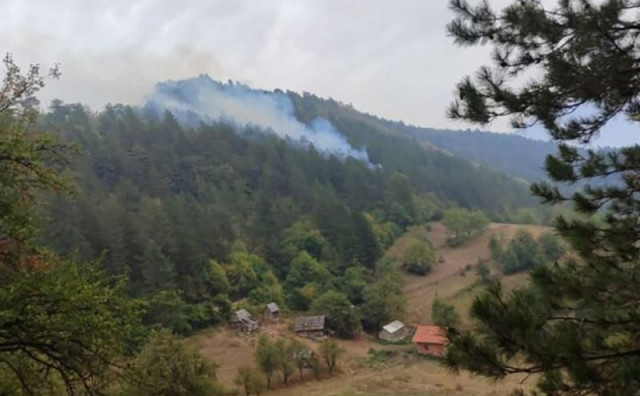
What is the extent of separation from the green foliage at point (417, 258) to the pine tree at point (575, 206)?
42.1 m

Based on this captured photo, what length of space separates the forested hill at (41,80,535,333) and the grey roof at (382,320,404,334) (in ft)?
3.72

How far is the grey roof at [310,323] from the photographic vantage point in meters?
33.5

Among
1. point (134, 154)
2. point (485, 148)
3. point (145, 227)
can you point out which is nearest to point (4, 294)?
point (145, 227)

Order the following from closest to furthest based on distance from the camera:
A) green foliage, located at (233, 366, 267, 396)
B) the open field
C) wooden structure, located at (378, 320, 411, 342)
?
green foliage, located at (233, 366, 267, 396), the open field, wooden structure, located at (378, 320, 411, 342)

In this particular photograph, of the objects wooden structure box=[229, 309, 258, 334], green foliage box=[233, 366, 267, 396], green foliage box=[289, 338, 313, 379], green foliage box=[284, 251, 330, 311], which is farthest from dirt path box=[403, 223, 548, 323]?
green foliage box=[233, 366, 267, 396]

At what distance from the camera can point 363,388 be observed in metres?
24.3

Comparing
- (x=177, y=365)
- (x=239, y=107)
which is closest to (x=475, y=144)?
(x=239, y=107)

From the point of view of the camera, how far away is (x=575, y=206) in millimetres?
6020

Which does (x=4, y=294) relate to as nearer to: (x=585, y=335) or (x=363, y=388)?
(x=585, y=335)

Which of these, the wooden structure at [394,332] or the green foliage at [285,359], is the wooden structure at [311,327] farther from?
the green foliage at [285,359]

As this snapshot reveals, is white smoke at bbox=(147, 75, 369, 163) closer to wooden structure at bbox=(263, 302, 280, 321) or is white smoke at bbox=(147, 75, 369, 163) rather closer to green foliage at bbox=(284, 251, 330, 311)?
green foliage at bbox=(284, 251, 330, 311)

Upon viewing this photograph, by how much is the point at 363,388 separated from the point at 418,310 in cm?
1648

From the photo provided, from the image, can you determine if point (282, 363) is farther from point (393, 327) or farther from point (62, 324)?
point (62, 324)

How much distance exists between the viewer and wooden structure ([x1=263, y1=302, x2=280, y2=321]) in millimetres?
35778
